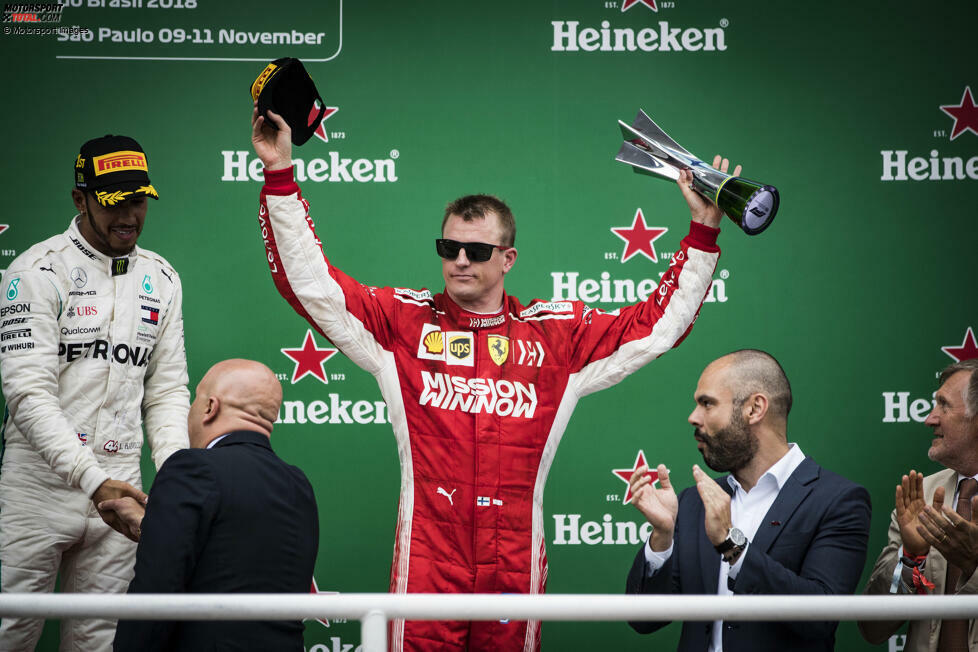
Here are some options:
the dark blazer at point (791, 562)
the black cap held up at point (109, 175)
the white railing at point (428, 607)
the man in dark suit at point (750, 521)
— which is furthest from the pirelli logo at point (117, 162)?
the dark blazer at point (791, 562)

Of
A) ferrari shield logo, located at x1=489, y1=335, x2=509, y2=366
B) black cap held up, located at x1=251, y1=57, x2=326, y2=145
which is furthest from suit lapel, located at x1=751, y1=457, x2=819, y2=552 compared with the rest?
black cap held up, located at x1=251, y1=57, x2=326, y2=145

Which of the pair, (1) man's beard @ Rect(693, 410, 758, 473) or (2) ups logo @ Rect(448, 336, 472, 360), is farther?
(2) ups logo @ Rect(448, 336, 472, 360)

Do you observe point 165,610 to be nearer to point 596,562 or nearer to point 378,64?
point 596,562

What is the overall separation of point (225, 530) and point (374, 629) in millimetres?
479

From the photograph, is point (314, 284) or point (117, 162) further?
point (117, 162)

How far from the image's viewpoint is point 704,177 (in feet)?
9.52

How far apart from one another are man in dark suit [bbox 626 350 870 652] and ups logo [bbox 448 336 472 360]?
0.65 m

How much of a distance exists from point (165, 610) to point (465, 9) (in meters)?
2.72

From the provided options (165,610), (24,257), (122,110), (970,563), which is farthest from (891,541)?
(122,110)

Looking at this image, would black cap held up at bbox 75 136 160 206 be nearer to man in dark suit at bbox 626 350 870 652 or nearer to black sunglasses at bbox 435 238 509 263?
black sunglasses at bbox 435 238 509 263

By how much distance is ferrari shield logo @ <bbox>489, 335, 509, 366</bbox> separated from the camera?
2922 mm

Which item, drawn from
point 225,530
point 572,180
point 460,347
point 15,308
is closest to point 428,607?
point 225,530

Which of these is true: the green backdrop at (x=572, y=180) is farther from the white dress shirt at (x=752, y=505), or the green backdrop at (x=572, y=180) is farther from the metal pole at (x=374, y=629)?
the metal pole at (x=374, y=629)

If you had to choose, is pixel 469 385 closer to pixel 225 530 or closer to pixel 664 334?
pixel 664 334
